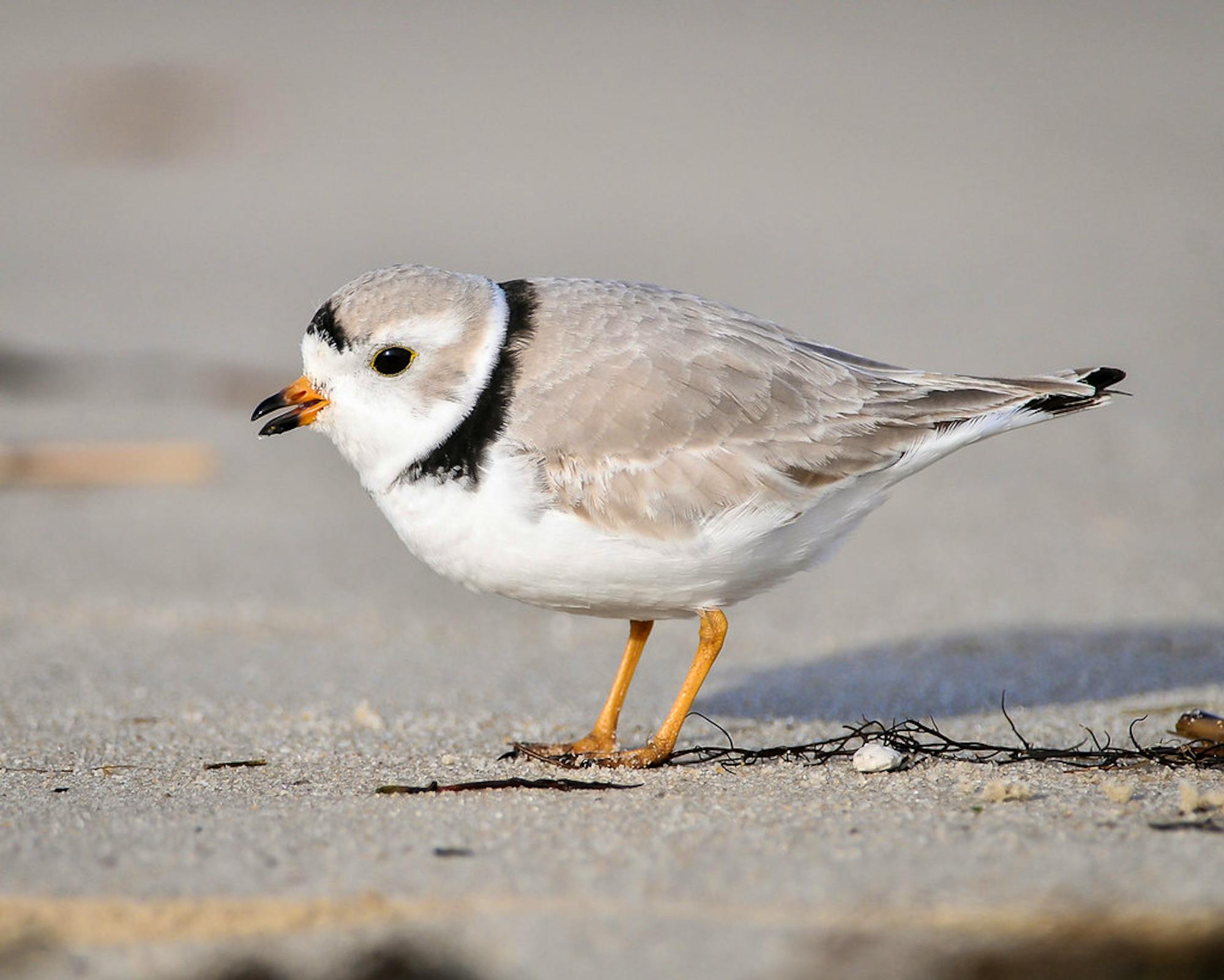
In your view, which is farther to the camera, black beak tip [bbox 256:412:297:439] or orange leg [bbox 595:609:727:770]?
black beak tip [bbox 256:412:297:439]

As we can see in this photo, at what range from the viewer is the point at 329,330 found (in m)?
3.71

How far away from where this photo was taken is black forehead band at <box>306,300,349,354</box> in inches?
145

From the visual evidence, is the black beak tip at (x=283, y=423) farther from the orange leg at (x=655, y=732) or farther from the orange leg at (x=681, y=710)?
the orange leg at (x=681, y=710)

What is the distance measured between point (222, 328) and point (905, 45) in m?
10.7

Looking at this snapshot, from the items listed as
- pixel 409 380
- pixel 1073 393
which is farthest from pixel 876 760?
pixel 409 380

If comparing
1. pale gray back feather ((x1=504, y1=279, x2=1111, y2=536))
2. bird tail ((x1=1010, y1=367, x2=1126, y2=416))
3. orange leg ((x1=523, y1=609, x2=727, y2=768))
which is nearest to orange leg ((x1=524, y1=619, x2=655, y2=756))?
orange leg ((x1=523, y1=609, x2=727, y2=768))

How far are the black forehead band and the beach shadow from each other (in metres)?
1.65

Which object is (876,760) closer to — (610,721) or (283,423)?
(610,721)

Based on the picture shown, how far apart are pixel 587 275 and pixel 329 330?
6458 mm

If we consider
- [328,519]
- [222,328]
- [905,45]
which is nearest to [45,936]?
[328,519]

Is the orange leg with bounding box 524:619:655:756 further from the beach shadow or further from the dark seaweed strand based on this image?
the dark seaweed strand

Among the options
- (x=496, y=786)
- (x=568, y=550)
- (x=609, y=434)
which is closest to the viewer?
(x=496, y=786)

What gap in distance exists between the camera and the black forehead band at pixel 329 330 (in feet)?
12.1

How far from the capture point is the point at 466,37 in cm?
1791
